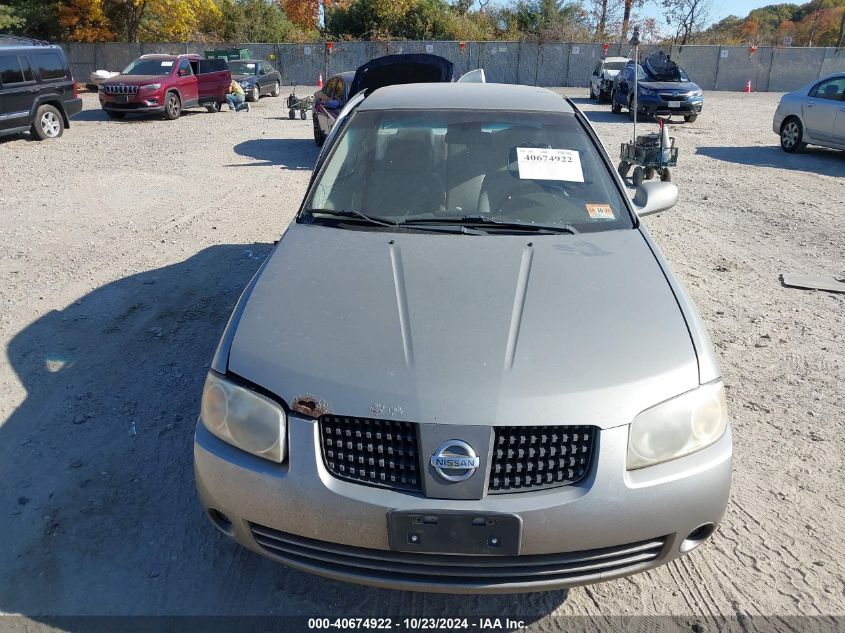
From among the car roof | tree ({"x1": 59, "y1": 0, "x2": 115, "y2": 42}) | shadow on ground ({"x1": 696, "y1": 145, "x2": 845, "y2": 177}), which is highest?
tree ({"x1": 59, "y1": 0, "x2": 115, "y2": 42})

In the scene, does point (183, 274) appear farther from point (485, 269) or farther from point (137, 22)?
point (137, 22)

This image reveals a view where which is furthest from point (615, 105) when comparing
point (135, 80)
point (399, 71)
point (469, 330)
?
point (469, 330)

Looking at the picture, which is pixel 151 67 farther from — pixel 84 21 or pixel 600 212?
pixel 84 21

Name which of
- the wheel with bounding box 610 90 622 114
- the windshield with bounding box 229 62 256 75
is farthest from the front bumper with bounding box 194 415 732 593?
the windshield with bounding box 229 62 256 75

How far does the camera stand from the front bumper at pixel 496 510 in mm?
2137

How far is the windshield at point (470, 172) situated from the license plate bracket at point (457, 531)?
1.66 metres

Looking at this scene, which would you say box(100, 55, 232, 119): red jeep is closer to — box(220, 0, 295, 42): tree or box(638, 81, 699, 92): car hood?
box(638, 81, 699, 92): car hood

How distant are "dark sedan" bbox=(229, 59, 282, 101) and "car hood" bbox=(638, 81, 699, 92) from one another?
13279 millimetres

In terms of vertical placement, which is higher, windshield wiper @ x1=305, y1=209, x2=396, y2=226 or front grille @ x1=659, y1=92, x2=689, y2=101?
windshield wiper @ x1=305, y1=209, x2=396, y2=226

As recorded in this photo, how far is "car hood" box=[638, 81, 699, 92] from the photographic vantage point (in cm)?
1817

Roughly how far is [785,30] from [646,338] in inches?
2882

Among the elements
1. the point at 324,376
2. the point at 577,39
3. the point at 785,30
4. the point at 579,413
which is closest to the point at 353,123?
the point at 324,376

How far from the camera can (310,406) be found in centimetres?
224

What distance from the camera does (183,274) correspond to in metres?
6.23
